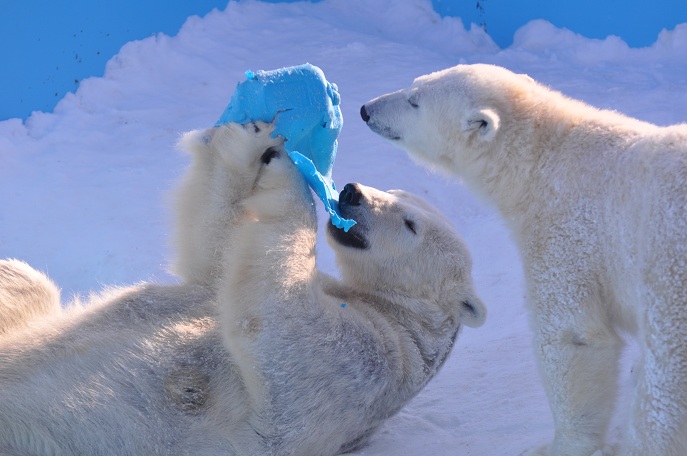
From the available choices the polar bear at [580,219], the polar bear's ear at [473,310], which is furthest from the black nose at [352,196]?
the polar bear's ear at [473,310]

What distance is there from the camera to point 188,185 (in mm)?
3627

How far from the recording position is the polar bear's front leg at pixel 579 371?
2898mm

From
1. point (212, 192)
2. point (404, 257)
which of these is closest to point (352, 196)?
point (404, 257)

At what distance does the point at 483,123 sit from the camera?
346cm

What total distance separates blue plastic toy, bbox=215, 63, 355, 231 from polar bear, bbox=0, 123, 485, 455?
0.06m

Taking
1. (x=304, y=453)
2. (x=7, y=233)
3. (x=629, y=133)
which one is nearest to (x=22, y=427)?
(x=304, y=453)

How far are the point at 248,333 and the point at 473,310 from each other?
1057mm

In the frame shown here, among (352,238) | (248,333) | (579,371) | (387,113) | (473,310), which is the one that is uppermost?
(387,113)

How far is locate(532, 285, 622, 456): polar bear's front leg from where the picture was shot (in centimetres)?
290

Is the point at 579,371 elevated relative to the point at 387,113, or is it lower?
lower

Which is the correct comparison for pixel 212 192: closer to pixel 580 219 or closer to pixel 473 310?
pixel 473 310

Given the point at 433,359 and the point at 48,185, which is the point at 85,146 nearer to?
the point at 48,185

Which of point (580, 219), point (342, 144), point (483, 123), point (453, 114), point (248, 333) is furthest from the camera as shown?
point (342, 144)

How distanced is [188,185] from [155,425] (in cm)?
110
